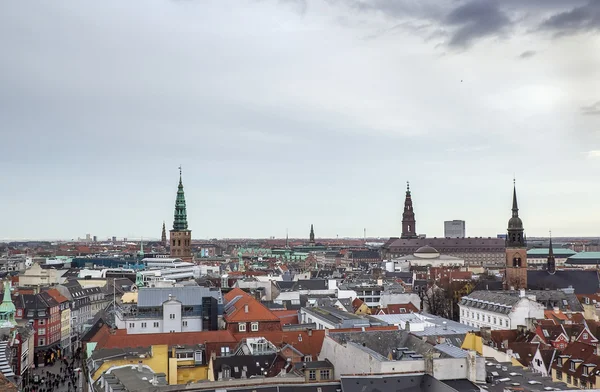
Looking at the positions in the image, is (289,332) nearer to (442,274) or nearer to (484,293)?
(484,293)

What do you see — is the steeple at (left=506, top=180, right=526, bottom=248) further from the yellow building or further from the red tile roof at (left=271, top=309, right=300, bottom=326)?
the yellow building

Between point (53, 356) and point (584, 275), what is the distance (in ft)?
291

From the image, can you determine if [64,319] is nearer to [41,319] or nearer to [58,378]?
[41,319]

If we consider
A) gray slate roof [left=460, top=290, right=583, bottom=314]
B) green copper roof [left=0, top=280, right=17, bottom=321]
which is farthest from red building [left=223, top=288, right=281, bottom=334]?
gray slate roof [left=460, top=290, right=583, bottom=314]

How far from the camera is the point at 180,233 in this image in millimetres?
171000

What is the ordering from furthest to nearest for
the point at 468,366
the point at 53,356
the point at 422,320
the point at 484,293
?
the point at 484,293
the point at 53,356
the point at 422,320
the point at 468,366

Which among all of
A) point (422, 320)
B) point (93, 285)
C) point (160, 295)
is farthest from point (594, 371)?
point (93, 285)

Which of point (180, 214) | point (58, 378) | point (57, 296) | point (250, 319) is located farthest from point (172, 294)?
point (180, 214)

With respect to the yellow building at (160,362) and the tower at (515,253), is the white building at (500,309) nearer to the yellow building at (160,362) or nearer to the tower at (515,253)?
the tower at (515,253)

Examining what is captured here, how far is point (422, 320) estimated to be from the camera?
3076 inches

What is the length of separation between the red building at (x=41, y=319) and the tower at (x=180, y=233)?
250 ft

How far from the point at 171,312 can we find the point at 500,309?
42.3 metres

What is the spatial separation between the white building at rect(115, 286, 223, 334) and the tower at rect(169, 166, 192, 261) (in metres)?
97.1

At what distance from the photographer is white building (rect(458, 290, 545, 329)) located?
8531cm
